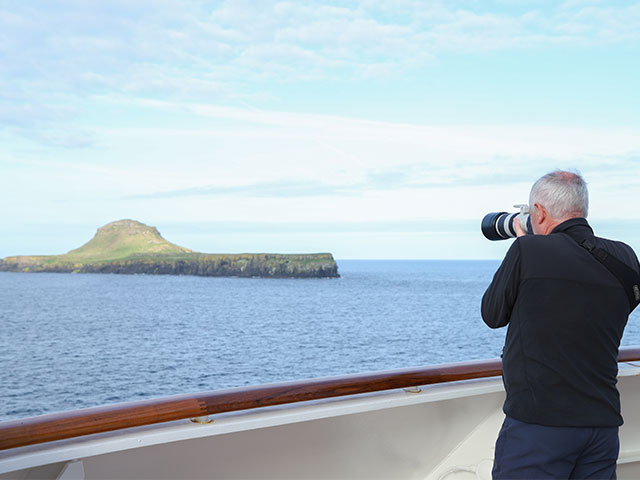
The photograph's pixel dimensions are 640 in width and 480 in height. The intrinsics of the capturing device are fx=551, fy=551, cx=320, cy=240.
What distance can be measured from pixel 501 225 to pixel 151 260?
9082 cm

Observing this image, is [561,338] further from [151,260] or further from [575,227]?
[151,260]

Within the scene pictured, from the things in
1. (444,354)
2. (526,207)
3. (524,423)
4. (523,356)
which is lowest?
(444,354)

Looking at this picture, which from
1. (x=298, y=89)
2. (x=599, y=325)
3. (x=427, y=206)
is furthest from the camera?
(x=427, y=206)

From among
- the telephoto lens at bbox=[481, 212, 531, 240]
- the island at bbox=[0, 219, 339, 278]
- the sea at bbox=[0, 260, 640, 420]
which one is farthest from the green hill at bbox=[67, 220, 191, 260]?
the telephoto lens at bbox=[481, 212, 531, 240]

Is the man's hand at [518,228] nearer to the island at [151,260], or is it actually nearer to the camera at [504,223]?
the camera at [504,223]

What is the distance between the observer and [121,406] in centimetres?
127

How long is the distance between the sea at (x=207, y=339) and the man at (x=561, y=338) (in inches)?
501

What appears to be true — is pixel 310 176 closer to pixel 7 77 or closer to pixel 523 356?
pixel 7 77

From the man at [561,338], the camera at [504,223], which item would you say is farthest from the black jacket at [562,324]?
the camera at [504,223]

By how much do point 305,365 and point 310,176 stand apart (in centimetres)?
4580

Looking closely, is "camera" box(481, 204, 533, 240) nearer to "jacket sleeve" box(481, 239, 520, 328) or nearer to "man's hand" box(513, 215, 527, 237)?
"man's hand" box(513, 215, 527, 237)

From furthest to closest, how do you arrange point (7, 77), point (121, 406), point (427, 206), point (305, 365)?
point (7, 77) < point (427, 206) < point (305, 365) < point (121, 406)

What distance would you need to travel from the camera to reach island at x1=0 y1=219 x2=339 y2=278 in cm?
7856

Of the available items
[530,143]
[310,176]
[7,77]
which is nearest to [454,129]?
[530,143]
